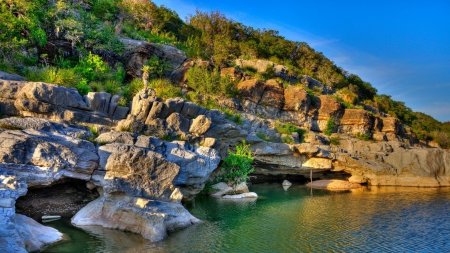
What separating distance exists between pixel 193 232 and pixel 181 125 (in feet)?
35.5

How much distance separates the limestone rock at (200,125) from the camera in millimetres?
26077

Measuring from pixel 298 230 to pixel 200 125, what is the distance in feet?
40.7

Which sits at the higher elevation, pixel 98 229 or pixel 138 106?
pixel 138 106

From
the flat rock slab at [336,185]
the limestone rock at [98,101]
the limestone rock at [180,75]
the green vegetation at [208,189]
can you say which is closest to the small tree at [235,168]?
the green vegetation at [208,189]

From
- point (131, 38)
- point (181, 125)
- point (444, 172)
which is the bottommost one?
point (444, 172)

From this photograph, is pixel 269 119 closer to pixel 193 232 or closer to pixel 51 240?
pixel 193 232

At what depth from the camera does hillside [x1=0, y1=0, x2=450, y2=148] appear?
28812 mm

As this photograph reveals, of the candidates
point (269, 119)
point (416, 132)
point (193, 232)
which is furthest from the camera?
point (416, 132)

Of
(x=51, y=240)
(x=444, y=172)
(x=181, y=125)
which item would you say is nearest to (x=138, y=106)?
(x=181, y=125)

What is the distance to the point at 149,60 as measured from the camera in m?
38.7

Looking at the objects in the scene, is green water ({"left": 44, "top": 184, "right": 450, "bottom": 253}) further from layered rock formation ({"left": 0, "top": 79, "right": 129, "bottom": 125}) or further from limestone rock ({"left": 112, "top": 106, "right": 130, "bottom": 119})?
limestone rock ({"left": 112, "top": 106, "right": 130, "bottom": 119})

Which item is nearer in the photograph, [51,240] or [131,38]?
[51,240]

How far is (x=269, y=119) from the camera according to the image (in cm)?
4072

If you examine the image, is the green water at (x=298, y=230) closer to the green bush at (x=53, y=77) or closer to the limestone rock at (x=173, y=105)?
the limestone rock at (x=173, y=105)
